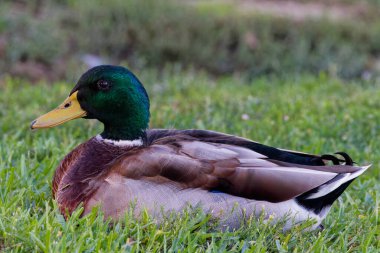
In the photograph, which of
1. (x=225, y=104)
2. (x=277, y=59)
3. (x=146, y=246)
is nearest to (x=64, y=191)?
(x=146, y=246)

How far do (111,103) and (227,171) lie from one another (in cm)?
78

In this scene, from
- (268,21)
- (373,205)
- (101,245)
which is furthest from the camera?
(268,21)

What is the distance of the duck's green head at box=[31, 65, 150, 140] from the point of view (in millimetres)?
3680

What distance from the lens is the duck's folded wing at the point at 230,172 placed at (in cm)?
326

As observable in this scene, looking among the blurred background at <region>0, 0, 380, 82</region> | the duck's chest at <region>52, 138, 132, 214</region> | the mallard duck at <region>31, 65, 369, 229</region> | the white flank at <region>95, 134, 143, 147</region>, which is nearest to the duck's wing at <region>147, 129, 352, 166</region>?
the mallard duck at <region>31, 65, 369, 229</region>

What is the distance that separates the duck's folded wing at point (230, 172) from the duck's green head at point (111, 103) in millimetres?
347

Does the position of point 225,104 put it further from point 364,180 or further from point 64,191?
point 64,191

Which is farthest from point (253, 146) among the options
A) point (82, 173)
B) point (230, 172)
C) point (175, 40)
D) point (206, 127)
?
point (175, 40)

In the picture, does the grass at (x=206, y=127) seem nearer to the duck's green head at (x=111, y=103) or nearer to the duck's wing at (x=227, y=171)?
the duck's wing at (x=227, y=171)

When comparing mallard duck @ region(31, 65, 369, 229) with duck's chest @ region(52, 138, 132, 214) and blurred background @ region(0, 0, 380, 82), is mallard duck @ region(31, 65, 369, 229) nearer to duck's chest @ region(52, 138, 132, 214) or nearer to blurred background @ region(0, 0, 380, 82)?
duck's chest @ region(52, 138, 132, 214)

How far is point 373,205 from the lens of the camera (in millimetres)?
3967

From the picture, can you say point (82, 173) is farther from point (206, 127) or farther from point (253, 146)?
point (206, 127)

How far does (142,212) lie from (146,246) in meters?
0.20

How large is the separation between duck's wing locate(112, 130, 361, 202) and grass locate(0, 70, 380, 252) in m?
0.16
